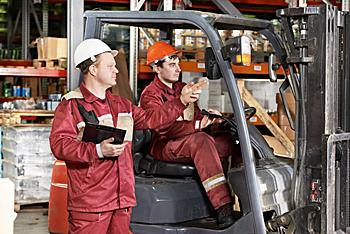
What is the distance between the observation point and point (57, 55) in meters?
9.70

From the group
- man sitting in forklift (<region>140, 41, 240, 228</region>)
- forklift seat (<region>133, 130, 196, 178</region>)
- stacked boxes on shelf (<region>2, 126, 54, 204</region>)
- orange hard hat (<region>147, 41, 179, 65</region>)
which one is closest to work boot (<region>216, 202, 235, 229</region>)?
man sitting in forklift (<region>140, 41, 240, 228</region>)

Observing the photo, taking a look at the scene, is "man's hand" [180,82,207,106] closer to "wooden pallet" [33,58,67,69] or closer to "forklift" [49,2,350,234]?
"forklift" [49,2,350,234]

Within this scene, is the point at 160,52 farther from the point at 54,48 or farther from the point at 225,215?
Result: the point at 54,48

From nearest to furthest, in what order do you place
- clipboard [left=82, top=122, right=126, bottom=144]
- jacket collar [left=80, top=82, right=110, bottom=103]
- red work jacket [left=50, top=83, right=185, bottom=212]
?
clipboard [left=82, top=122, right=126, bottom=144], red work jacket [left=50, top=83, right=185, bottom=212], jacket collar [left=80, top=82, right=110, bottom=103]

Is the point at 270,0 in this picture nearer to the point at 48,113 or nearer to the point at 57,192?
the point at 48,113

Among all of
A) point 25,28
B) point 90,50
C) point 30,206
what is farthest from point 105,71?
point 25,28

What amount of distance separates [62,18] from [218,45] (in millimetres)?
11771

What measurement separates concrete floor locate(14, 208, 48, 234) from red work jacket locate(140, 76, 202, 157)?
9.11 ft

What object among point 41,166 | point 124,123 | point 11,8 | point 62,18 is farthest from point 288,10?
point 11,8

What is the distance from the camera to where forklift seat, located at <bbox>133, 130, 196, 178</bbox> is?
517 centimetres

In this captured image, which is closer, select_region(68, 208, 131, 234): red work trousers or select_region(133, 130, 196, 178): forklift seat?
select_region(68, 208, 131, 234): red work trousers

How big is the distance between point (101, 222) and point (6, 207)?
230 centimetres

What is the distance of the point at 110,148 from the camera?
4.21 meters

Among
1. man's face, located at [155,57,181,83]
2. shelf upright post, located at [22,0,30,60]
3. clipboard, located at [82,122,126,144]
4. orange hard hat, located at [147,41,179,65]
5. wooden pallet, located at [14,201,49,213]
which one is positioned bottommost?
wooden pallet, located at [14,201,49,213]
